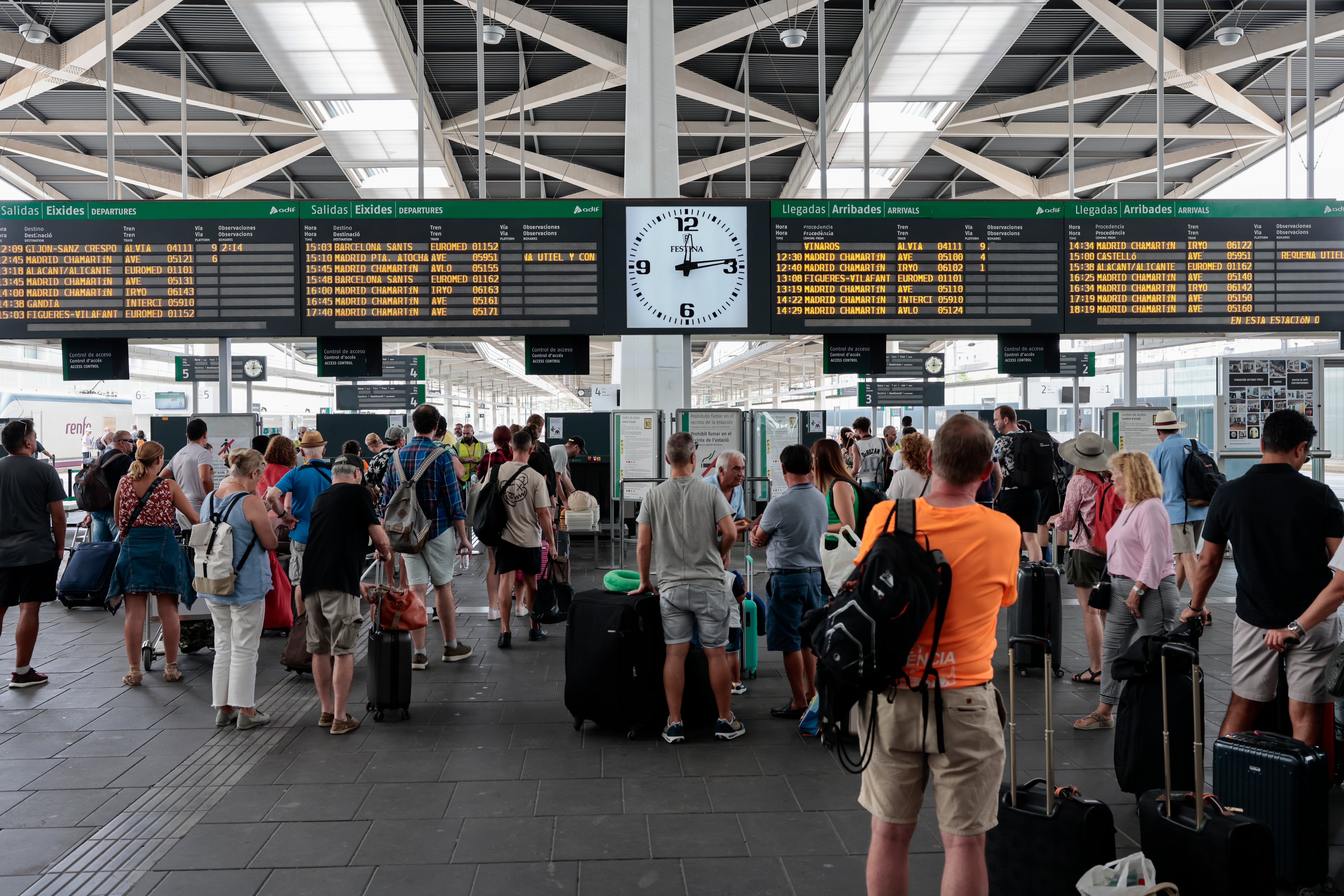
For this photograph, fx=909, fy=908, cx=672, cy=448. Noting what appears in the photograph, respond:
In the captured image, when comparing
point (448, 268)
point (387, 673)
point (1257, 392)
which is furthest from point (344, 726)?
point (1257, 392)

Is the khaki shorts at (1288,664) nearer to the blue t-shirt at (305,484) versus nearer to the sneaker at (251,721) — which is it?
the sneaker at (251,721)

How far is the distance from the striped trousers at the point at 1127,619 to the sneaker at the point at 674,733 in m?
2.27

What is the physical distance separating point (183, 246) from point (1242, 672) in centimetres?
855

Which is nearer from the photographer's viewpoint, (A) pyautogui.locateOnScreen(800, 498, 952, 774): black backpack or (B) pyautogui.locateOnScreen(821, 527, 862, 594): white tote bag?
Answer: (A) pyautogui.locateOnScreen(800, 498, 952, 774): black backpack

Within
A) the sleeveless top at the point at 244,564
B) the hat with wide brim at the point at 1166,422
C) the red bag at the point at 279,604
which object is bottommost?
the red bag at the point at 279,604

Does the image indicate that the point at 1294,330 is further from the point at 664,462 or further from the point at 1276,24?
the point at 1276,24

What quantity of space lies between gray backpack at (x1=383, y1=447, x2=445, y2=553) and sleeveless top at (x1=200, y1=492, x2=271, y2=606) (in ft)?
4.11

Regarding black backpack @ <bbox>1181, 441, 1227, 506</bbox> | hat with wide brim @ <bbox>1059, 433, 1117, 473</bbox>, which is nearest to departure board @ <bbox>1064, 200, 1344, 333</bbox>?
black backpack @ <bbox>1181, 441, 1227, 506</bbox>

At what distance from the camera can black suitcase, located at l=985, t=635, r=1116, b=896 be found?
2924 mm

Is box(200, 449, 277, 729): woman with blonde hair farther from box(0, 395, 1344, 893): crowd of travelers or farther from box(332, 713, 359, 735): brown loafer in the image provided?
box(332, 713, 359, 735): brown loafer

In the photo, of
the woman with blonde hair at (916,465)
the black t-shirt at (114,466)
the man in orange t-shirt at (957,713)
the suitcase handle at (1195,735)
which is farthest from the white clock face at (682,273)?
the man in orange t-shirt at (957,713)

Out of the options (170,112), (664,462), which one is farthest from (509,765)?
(170,112)

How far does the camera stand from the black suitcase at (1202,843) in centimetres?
287

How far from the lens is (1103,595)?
4.94 meters
